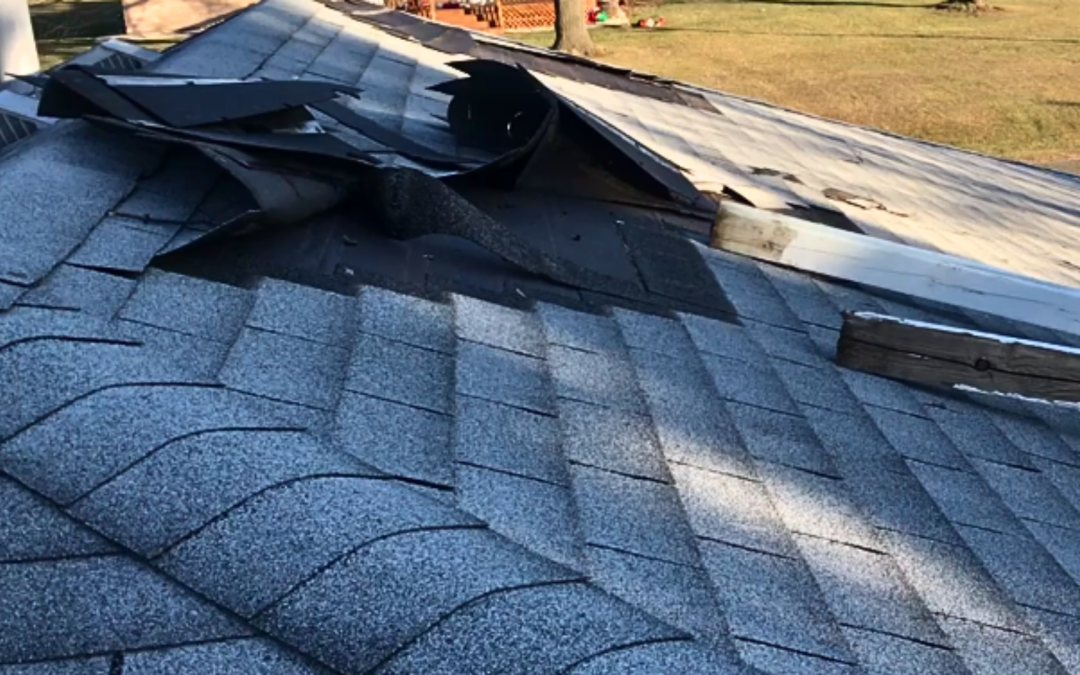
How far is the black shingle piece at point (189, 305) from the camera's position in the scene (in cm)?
271

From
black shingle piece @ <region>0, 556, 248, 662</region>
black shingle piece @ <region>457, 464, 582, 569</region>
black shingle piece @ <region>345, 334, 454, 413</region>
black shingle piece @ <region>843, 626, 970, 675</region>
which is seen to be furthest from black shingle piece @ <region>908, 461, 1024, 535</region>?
black shingle piece @ <region>0, 556, 248, 662</region>

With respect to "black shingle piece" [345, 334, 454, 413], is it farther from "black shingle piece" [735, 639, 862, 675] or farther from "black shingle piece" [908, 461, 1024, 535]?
"black shingle piece" [908, 461, 1024, 535]

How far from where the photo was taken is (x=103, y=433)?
1.96 m

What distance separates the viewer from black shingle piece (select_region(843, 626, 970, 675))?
2.29m

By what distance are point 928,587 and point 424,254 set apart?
1.82 m

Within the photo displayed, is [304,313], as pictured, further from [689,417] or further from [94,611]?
[94,611]

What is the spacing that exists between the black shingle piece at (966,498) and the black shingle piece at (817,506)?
0.31m

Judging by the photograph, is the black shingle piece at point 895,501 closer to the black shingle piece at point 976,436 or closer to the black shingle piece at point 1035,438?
the black shingle piece at point 976,436

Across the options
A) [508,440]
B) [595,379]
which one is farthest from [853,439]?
[508,440]

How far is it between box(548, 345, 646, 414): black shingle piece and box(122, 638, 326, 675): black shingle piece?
1443 millimetres

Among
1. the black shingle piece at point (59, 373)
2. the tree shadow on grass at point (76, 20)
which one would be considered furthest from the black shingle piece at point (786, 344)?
the tree shadow on grass at point (76, 20)

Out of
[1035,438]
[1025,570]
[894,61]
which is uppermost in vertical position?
[1025,570]

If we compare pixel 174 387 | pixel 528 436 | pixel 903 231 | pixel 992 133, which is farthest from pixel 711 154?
pixel 992 133

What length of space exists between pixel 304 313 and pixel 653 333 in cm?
116
